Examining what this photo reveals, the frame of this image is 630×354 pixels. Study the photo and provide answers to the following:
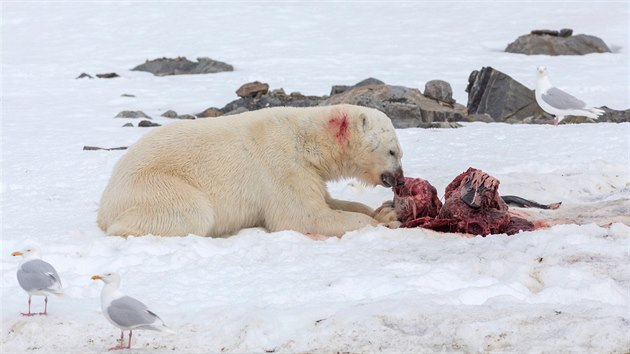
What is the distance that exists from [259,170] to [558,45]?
21.9m

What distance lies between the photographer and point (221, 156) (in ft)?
23.8

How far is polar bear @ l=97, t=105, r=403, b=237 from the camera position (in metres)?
7.00

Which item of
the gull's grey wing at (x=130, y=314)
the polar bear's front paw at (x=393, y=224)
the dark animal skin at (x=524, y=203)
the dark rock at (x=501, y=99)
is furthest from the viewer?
the dark rock at (x=501, y=99)

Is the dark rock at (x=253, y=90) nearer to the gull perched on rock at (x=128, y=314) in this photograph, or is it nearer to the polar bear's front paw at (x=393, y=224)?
the polar bear's front paw at (x=393, y=224)

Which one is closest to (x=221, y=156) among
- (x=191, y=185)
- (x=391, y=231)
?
(x=191, y=185)

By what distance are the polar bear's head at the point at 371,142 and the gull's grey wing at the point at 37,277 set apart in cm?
322

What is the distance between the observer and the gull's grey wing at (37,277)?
15.0 feet

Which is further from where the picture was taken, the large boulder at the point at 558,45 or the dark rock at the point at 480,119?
the large boulder at the point at 558,45

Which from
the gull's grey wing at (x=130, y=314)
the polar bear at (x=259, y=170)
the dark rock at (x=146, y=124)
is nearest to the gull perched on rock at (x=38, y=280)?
the gull's grey wing at (x=130, y=314)

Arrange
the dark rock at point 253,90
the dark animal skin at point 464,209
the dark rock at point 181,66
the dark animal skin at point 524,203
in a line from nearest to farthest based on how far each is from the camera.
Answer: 1. the dark animal skin at point 464,209
2. the dark animal skin at point 524,203
3. the dark rock at point 253,90
4. the dark rock at point 181,66

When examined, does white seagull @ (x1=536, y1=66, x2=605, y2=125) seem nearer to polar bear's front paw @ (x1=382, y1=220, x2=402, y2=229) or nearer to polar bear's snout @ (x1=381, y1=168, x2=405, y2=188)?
polar bear's snout @ (x1=381, y1=168, x2=405, y2=188)

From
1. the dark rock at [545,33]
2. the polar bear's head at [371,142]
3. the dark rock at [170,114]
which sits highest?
the dark rock at [545,33]

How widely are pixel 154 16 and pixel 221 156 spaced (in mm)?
28276

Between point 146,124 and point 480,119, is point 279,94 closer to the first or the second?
point 146,124
